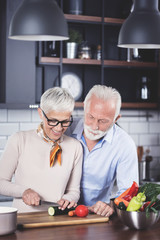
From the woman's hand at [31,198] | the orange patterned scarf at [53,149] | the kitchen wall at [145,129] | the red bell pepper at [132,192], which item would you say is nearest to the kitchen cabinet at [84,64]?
the kitchen wall at [145,129]

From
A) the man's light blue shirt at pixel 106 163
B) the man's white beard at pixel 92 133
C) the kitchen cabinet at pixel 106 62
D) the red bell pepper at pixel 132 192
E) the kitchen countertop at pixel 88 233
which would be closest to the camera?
the kitchen countertop at pixel 88 233

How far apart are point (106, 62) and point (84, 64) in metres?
0.24

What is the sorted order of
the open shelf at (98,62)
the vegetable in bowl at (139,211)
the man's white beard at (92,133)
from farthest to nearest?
1. the open shelf at (98,62)
2. the man's white beard at (92,133)
3. the vegetable in bowl at (139,211)

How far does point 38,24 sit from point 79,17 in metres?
2.35

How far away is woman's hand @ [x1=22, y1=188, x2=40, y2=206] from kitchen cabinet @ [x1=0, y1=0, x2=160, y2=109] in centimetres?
215

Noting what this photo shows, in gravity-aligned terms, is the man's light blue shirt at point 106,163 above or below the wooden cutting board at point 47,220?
above

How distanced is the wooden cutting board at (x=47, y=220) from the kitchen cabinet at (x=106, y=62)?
2.46m

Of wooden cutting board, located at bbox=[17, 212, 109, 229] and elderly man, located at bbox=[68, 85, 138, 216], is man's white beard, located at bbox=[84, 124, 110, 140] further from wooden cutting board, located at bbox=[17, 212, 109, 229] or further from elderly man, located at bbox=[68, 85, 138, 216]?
wooden cutting board, located at bbox=[17, 212, 109, 229]

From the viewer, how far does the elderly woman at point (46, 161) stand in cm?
275

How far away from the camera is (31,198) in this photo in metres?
2.59

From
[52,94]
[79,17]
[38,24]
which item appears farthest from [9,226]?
[79,17]

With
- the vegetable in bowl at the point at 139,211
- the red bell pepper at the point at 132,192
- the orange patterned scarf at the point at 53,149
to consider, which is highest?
the orange patterned scarf at the point at 53,149

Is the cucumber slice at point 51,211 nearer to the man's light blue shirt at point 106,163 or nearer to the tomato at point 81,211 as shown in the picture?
the tomato at point 81,211

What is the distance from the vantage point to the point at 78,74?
5293 millimetres
